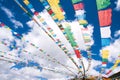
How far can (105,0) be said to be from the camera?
10391 mm

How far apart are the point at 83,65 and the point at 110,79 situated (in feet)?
62.6

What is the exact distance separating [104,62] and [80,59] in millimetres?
2311

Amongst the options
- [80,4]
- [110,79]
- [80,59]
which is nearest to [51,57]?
[80,59]

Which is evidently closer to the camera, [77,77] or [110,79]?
[77,77]

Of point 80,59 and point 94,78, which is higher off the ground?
point 94,78

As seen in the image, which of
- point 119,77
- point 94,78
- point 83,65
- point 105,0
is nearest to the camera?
point 105,0

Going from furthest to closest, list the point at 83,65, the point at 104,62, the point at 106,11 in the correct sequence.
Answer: the point at 83,65 < the point at 104,62 < the point at 106,11

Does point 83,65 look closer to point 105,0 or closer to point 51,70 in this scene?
point 51,70

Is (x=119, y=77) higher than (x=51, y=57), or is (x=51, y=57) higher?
(x=119, y=77)

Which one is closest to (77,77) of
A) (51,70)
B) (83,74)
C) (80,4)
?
(83,74)

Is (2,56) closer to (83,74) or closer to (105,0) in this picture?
(83,74)

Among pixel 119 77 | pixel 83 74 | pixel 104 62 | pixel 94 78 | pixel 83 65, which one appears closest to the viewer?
pixel 104 62

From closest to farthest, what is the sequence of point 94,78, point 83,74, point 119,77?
point 83,74 < point 94,78 < point 119,77

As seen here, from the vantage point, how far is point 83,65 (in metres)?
22.2
